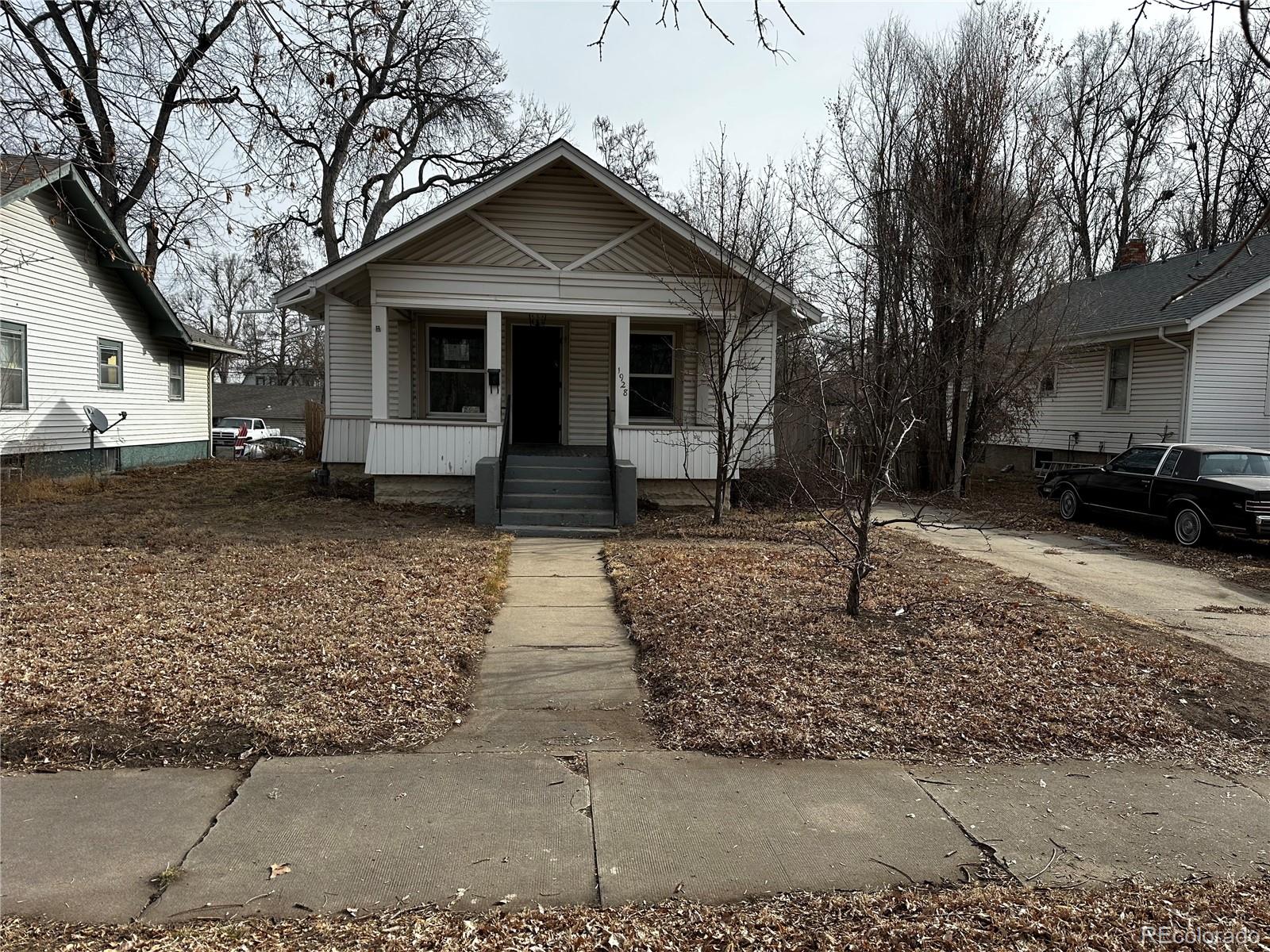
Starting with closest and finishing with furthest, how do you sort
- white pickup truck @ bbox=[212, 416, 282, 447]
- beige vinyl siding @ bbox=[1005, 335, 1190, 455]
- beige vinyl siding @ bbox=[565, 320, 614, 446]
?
1. beige vinyl siding @ bbox=[565, 320, 614, 446]
2. beige vinyl siding @ bbox=[1005, 335, 1190, 455]
3. white pickup truck @ bbox=[212, 416, 282, 447]

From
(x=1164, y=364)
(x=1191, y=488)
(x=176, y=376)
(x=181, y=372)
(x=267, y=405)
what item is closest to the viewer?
(x=1191, y=488)

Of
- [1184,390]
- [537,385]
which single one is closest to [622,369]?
[537,385]

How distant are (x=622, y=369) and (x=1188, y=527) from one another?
8.54 metres

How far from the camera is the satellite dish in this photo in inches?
653

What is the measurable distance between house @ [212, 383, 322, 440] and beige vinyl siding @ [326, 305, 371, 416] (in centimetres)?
3466

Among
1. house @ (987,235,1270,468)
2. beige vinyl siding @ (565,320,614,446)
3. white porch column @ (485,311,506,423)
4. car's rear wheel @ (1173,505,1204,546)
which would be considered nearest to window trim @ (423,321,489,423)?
white porch column @ (485,311,506,423)

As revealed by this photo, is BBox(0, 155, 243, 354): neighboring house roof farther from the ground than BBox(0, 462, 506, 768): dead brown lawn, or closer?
farther from the ground

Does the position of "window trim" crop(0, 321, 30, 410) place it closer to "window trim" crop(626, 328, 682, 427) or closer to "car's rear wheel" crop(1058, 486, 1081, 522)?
"window trim" crop(626, 328, 682, 427)

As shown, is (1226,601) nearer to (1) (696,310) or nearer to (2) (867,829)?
(2) (867,829)

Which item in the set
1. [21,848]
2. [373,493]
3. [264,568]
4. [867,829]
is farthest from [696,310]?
[21,848]

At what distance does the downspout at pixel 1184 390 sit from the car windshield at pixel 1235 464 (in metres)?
7.22

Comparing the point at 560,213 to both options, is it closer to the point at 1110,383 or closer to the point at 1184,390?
the point at 1184,390

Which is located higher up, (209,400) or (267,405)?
(267,405)

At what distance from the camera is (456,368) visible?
14.3 m
